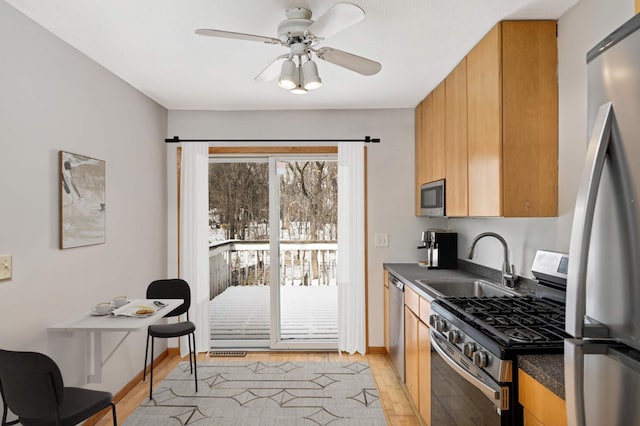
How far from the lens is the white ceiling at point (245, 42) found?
2029mm

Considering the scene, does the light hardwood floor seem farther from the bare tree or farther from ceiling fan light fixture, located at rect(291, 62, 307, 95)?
ceiling fan light fixture, located at rect(291, 62, 307, 95)

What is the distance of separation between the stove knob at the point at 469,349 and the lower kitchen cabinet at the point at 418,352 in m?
0.66

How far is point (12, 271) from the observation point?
2.04 meters

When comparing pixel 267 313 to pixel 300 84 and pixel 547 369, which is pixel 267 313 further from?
pixel 547 369

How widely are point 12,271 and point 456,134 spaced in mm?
2785

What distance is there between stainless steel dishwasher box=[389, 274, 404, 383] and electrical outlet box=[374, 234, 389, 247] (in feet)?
1.42

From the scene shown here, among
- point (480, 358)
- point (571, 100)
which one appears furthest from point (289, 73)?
point (480, 358)

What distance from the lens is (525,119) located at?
7.18ft

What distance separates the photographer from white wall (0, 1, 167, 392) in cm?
204

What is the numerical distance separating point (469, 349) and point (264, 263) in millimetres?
2942

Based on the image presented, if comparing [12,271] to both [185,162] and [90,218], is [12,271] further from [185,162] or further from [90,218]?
[185,162]

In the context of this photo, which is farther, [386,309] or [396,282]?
[386,309]

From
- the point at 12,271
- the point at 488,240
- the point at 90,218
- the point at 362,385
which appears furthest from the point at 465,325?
the point at 90,218

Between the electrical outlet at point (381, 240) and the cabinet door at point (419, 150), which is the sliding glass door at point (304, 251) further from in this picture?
the cabinet door at point (419, 150)
